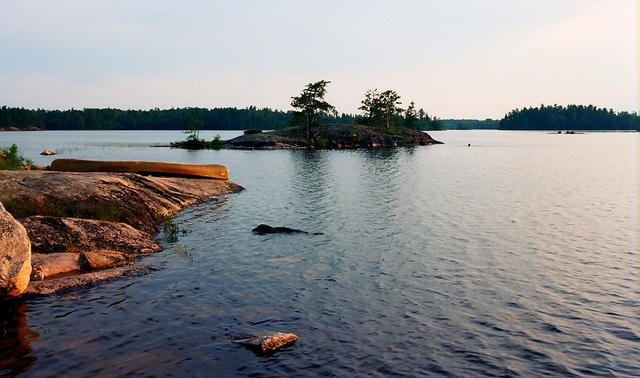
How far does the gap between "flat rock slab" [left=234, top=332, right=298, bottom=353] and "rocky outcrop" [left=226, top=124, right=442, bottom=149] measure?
94.4m

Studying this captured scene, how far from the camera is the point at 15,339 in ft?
37.3

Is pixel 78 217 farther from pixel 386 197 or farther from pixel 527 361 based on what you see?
pixel 386 197

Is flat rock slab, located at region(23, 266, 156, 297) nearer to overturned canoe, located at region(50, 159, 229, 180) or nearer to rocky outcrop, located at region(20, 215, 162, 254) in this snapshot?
rocky outcrop, located at region(20, 215, 162, 254)

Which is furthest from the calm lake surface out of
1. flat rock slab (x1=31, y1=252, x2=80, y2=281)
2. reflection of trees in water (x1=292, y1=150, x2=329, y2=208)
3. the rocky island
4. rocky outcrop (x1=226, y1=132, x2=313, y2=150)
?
rocky outcrop (x1=226, y1=132, x2=313, y2=150)

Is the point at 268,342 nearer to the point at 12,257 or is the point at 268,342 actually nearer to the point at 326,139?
the point at 12,257

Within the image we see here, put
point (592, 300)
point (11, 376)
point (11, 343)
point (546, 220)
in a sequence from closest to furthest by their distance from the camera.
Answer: point (11, 376) < point (11, 343) < point (592, 300) < point (546, 220)

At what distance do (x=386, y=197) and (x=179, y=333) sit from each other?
26.4 metres

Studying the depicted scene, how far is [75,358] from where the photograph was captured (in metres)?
10.4

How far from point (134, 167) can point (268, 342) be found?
26.5 meters

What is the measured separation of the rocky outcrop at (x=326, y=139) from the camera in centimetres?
10681

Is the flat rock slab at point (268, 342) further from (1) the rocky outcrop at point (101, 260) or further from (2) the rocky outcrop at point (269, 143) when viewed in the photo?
(2) the rocky outcrop at point (269, 143)

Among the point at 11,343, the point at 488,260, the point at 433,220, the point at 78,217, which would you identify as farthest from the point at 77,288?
the point at 433,220

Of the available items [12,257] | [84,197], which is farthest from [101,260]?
[84,197]

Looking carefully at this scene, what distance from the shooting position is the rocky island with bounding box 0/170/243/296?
13.6 meters
